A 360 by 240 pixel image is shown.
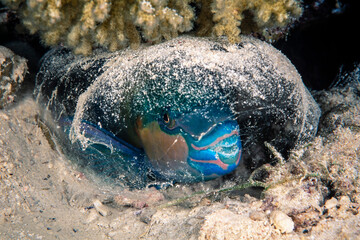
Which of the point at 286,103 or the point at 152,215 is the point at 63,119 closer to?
the point at 152,215

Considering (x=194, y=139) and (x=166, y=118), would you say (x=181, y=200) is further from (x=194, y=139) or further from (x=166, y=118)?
(x=166, y=118)

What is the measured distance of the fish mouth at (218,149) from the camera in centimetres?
199

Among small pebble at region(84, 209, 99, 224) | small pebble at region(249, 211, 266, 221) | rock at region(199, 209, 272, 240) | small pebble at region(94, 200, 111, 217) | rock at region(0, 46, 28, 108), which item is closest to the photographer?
rock at region(199, 209, 272, 240)

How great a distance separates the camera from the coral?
1.93m

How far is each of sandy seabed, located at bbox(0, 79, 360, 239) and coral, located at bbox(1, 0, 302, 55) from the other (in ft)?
4.15

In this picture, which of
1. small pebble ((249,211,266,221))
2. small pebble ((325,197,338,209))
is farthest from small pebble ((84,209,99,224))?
small pebble ((325,197,338,209))

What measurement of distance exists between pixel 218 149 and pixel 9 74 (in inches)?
103

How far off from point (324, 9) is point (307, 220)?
134 inches

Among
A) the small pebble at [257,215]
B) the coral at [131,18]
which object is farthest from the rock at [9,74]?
the small pebble at [257,215]

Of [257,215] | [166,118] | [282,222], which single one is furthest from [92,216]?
[282,222]

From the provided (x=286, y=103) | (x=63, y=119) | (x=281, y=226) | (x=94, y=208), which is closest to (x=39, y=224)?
(x=94, y=208)

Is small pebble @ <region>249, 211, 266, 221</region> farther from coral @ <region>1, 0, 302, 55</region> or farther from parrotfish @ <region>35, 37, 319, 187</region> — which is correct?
coral @ <region>1, 0, 302, 55</region>

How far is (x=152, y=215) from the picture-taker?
2049 mm

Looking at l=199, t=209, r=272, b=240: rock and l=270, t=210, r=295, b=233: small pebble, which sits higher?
l=270, t=210, r=295, b=233: small pebble
